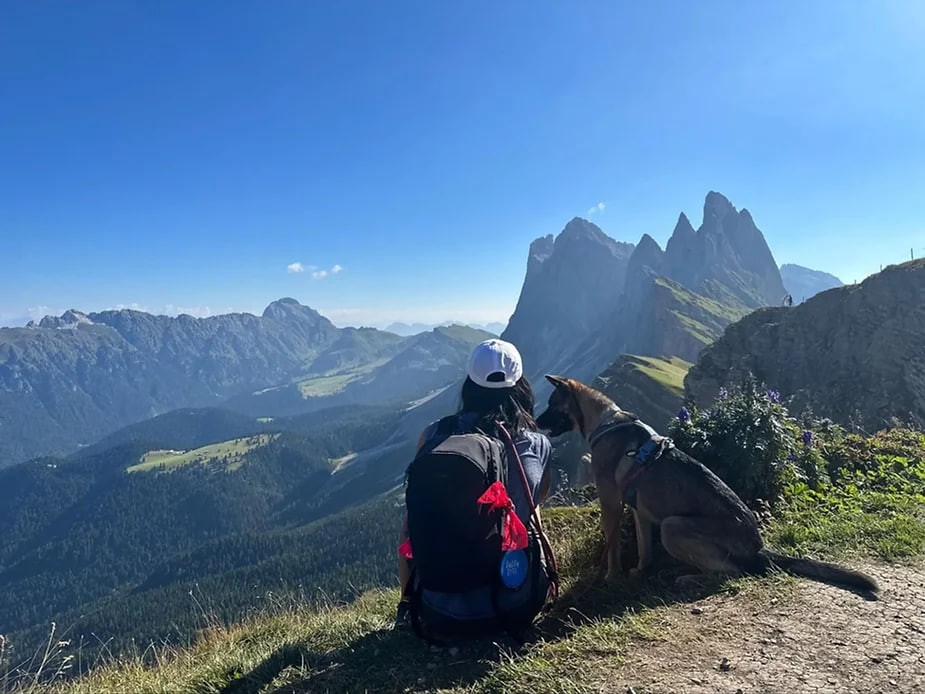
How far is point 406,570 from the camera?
15.8 ft

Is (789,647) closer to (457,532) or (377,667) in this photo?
(457,532)

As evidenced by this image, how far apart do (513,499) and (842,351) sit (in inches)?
1513

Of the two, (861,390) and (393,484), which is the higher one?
(861,390)

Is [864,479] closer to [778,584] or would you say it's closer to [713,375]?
[778,584]

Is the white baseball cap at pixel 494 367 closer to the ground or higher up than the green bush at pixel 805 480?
higher up

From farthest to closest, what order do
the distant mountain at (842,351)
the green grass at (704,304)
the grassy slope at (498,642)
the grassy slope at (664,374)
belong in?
the green grass at (704,304)
the grassy slope at (664,374)
the distant mountain at (842,351)
the grassy slope at (498,642)

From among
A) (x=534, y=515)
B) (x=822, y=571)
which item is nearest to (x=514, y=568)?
(x=534, y=515)

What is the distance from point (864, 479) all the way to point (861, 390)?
87.7 ft

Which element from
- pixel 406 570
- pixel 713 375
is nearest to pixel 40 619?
pixel 713 375

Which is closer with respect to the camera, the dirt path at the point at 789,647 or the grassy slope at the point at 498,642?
the dirt path at the point at 789,647

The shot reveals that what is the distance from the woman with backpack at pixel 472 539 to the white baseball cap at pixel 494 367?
48cm

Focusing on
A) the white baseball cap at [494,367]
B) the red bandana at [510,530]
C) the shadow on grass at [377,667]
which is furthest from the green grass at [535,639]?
the white baseball cap at [494,367]

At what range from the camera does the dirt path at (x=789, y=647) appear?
10.8 ft

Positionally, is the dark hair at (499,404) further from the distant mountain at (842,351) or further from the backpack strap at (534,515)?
the distant mountain at (842,351)
